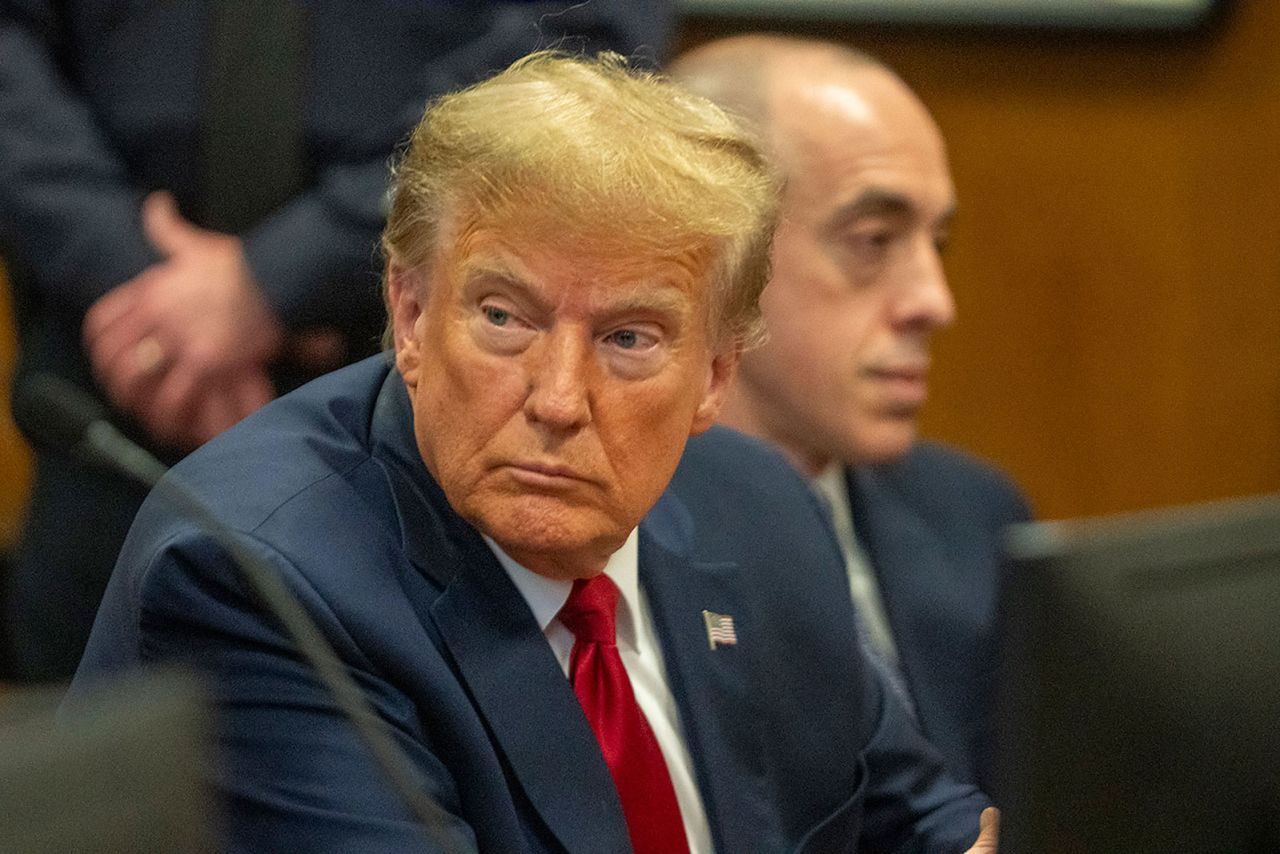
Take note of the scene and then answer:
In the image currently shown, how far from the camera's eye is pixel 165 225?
2068 mm

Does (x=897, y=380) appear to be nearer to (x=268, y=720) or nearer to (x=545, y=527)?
(x=545, y=527)

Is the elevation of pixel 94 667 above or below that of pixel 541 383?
below

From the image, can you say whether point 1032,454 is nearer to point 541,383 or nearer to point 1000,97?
point 1000,97

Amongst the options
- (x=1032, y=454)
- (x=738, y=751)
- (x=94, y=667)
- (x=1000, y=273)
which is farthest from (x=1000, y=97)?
(x=94, y=667)

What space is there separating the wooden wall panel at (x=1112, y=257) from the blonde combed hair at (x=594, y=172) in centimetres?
200

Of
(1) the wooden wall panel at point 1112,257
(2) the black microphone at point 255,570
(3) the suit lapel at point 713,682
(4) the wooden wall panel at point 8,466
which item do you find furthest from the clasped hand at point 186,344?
(1) the wooden wall panel at point 1112,257

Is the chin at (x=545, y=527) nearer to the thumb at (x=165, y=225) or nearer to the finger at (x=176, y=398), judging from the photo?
the finger at (x=176, y=398)

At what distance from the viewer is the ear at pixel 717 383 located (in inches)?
67.4

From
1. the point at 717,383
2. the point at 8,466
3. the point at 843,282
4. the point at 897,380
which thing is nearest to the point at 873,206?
the point at 843,282

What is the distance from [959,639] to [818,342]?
0.48m

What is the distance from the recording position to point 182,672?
0.91 metres

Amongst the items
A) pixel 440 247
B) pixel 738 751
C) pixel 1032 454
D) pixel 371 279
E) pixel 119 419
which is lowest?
pixel 1032 454

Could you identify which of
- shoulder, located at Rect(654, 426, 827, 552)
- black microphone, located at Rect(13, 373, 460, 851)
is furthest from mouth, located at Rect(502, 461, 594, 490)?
shoulder, located at Rect(654, 426, 827, 552)

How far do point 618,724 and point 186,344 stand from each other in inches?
27.8
